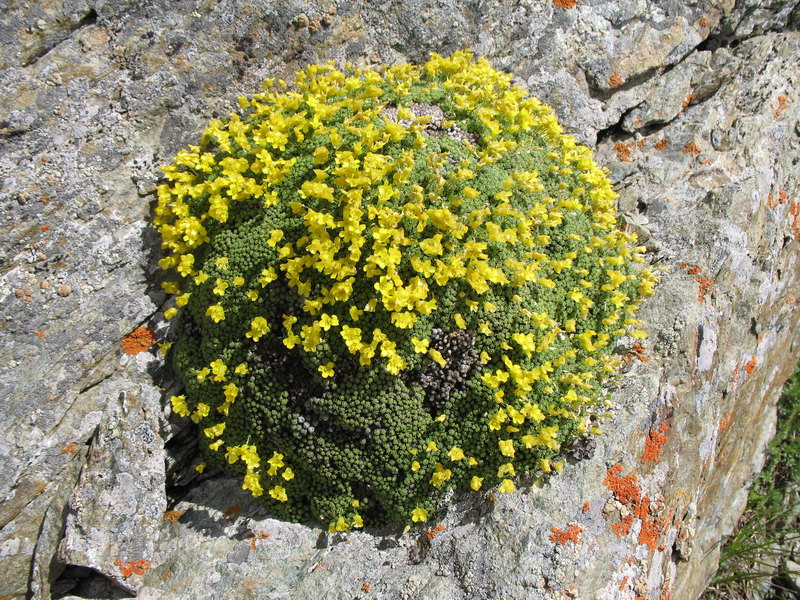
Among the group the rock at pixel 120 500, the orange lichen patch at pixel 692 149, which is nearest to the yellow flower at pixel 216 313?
the rock at pixel 120 500

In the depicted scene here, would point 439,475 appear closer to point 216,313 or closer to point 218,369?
point 218,369

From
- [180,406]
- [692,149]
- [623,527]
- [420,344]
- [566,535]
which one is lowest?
[180,406]

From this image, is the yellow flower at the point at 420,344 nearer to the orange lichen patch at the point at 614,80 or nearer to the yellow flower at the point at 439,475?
the yellow flower at the point at 439,475

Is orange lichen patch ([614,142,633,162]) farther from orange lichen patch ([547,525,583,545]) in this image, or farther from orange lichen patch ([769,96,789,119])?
orange lichen patch ([547,525,583,545])

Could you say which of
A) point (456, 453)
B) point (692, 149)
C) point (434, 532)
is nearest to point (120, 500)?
point (434, 532)

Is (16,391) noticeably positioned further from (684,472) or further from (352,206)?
(684,472)

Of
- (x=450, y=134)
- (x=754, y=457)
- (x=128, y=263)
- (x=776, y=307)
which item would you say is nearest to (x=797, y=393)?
(x=754, y=457)
